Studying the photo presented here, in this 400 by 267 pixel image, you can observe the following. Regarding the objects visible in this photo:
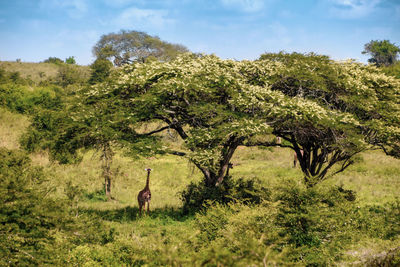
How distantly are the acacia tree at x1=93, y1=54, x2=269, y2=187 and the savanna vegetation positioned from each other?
77mm

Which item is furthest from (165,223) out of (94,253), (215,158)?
(94,253)

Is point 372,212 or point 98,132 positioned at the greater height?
point 98,132

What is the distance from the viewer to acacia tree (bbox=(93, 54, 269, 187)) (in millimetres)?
14141

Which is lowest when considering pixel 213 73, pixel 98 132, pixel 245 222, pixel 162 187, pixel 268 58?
pixel 162 187

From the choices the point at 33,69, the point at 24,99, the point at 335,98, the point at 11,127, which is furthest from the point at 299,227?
the point at 33,69

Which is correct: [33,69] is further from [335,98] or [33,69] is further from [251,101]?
[251,101]

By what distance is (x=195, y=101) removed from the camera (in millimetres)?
16281

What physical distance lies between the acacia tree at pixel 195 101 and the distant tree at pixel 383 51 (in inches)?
3724

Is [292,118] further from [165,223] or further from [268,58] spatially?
[165,223]

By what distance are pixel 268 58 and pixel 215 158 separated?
8189mm

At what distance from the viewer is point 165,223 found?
1573cm

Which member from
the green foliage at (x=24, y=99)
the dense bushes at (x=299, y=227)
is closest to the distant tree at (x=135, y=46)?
the green foliage at (x=24, y=99)

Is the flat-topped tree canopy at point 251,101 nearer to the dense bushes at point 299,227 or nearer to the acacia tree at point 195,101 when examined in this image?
the acacia tree at point 195,101

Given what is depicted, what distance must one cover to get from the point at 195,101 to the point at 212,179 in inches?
162
